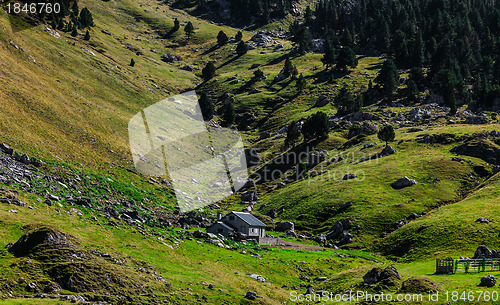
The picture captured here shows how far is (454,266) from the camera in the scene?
51719mm

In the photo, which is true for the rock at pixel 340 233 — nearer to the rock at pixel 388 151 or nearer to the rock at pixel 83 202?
the rock at pixel 388 151

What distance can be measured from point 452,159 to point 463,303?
78395 millimetres

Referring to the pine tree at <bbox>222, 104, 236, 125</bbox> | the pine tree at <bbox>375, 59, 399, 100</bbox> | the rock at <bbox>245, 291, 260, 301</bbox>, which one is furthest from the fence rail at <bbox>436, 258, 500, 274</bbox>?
the pine tree at <bbox>222, 104, 236, 125</bbox>

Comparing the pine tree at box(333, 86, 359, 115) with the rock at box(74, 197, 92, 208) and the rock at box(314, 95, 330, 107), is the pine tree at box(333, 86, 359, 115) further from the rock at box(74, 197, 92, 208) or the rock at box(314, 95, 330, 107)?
the rock at box(74, 197, 92, 208)

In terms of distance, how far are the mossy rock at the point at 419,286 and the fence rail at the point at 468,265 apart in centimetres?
1040

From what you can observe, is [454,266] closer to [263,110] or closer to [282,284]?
[282,284]

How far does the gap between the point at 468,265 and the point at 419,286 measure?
12.5 meters

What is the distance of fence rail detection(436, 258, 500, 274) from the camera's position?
4934 centimetres

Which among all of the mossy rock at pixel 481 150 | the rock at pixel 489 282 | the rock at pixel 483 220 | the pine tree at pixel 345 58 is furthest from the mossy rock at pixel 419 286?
the pine tree at pixel 345 58

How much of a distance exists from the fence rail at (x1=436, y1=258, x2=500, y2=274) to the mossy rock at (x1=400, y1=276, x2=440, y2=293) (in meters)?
10.4

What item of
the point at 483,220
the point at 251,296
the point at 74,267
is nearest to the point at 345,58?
the point at 483,220

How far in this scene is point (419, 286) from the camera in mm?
41375

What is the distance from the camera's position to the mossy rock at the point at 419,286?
40812mm

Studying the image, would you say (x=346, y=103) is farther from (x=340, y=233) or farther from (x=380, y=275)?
(x=380, y=275)
